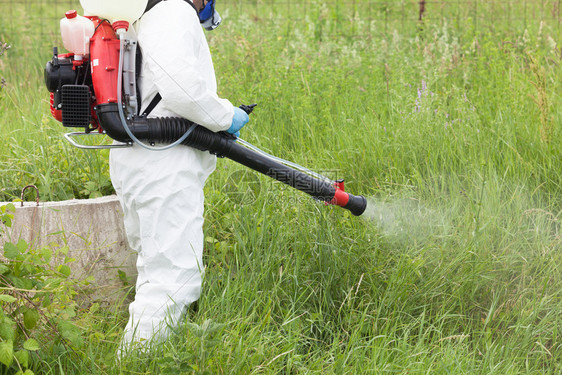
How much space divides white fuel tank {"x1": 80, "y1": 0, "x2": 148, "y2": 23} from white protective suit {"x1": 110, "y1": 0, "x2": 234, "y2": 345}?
7 centimetres

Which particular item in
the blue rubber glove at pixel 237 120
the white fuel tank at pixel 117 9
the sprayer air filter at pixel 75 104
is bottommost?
the blue rubber glove at pixel 237 120

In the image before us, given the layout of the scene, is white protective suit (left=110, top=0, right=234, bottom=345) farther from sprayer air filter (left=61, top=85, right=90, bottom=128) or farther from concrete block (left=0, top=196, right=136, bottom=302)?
concrete block (left=0, top=196, right=136, bottom=302)

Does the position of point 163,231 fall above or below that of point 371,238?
above

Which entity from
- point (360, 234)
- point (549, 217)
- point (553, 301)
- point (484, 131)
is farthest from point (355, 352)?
point (484, 131)

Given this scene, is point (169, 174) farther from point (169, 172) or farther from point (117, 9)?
point (117, 9)

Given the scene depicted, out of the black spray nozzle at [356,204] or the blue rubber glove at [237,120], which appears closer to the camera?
the blue rubber glove at [237,120]

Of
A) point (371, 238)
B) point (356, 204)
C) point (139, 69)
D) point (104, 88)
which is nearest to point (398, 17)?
point (371, 238)

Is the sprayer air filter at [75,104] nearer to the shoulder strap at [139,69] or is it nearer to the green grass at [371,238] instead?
the shoulder strap at [139,69]

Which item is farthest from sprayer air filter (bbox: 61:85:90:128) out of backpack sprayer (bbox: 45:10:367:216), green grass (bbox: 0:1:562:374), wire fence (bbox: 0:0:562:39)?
wire fence (bbox: 0:0:562:39)

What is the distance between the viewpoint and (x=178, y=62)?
2275 mm

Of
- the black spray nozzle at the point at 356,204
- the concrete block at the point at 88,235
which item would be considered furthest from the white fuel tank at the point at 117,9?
the black spray nozzle at the point at 356,204

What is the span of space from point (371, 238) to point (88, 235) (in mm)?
1343

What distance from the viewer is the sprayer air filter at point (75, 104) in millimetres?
2285

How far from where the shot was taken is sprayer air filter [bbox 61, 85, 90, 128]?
7.50 ft
